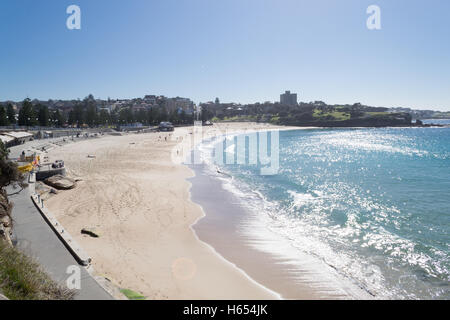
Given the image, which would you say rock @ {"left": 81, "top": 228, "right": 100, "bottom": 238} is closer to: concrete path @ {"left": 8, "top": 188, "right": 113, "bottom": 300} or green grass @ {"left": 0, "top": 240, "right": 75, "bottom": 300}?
concrete path @ {"left": 8, "top": 188, "right": 113, "bottom": 300}

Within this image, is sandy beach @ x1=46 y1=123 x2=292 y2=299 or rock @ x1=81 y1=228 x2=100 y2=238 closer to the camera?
sandy beach @ x1=46 y1=123 x2=292 y2=299

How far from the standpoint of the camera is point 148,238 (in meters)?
11.9

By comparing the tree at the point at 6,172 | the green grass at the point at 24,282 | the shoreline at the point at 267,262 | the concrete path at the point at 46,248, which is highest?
the tree at the point at 6,172

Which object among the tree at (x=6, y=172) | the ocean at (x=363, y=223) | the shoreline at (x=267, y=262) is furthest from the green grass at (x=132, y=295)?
the tree at (x=6, y=172)

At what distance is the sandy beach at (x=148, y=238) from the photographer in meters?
8.42

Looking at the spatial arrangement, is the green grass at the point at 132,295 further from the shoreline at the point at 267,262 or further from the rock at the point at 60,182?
the rock at the point at 60,182

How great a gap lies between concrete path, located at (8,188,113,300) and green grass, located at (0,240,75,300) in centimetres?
46

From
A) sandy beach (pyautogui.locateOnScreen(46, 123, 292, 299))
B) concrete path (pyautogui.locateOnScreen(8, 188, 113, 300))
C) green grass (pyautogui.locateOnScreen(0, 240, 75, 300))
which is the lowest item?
sandy beach (pyautogui.locateOnScreen(46, 123, 292, 299))

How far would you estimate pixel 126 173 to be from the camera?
81.6 ft

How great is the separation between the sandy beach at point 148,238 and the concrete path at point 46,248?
3.56 ft

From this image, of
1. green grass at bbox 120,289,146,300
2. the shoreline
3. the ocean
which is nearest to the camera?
green grass at bbox 120,289,146,300

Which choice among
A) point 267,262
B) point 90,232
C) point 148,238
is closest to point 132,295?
point 148,238

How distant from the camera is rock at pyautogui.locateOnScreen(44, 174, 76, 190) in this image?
18.6 meters

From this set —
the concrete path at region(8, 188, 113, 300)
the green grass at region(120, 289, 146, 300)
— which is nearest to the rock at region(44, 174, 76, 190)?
the concrete path at region(8, 188, 113, 300)
